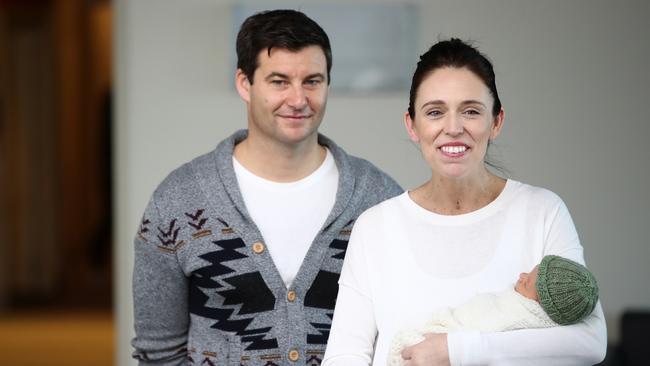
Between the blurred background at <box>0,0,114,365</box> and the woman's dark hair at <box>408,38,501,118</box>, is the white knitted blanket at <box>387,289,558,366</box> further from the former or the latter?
the blurred background at <box>0,0,114,365</box>

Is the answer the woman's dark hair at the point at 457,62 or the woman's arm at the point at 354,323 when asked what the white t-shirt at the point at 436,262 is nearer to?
the woman's arm at the point at 354,323

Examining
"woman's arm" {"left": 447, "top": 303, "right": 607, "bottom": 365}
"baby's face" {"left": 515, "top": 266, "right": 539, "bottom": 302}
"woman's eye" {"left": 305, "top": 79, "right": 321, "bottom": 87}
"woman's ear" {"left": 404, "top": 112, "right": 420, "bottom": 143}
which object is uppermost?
"woman's eye" {"left": 305, "top": 79, "right": 321, "bottom": 87}

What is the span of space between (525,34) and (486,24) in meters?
0.15

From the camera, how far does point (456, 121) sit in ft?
6.48

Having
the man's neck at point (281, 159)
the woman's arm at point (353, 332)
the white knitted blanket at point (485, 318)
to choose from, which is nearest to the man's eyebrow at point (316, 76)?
the man's neck at point (281, 159)

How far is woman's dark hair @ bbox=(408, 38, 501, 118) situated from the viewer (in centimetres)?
202

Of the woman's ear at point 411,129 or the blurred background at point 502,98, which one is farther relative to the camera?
the blurred background at point 502,98

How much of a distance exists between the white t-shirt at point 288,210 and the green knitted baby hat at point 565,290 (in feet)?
2.38

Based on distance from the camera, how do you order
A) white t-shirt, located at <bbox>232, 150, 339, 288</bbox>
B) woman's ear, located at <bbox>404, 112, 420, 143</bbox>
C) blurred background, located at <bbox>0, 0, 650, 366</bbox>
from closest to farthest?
woman's ear, located at <bbox>404, 112, 420, 143</bbox> < white t-shirt, located at <bbox>232, 150, 339, 288</bbox> < blurred background, located at <bbox>0, 0, 650, 366</bbox>

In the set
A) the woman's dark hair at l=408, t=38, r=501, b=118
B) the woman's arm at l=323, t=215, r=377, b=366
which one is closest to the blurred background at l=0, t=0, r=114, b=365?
the woman's arm at l=323, t=215, r=377, b=366

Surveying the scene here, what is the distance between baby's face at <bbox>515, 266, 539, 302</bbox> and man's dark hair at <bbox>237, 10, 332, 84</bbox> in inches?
30.6

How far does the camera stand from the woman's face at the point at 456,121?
1980 millimetres

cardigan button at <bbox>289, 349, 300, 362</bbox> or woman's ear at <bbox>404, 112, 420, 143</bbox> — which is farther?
cardigan button at <bbox>289, 349, 300, 362</bbox>

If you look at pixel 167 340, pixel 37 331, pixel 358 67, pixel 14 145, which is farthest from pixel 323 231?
pixel 14 145
